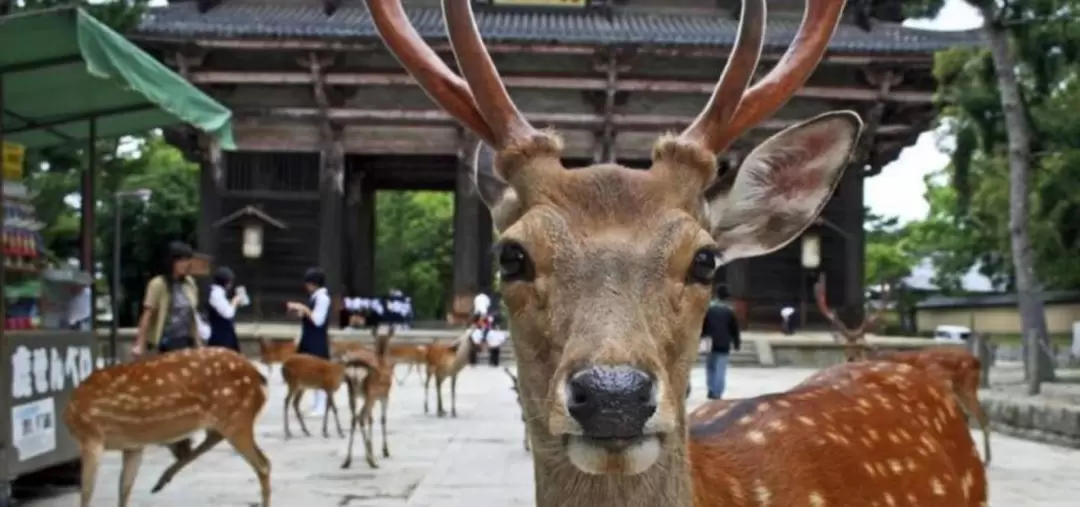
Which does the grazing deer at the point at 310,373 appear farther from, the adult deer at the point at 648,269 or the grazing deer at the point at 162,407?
the adult deer at the point at 648,269

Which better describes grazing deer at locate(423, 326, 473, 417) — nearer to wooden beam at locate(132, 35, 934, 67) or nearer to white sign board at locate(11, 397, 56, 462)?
white sign board at locate(11, 397, 56, 462)

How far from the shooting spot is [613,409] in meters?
1.78

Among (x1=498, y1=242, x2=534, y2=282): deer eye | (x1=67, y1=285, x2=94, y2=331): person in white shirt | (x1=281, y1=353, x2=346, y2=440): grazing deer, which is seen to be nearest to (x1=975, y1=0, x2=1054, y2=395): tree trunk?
(x1=281, y1=353, x2=346, y2=440): grazing deer

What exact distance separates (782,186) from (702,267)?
41cm

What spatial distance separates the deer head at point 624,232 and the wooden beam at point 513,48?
18.5 m

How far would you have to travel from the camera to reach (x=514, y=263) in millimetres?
2164

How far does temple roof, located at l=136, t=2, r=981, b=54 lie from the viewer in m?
21.2

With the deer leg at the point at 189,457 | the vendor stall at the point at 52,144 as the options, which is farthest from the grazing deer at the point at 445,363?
the deer leg at the point at 189,457

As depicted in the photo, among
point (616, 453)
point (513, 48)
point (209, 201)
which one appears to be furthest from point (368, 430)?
point (209, 201)

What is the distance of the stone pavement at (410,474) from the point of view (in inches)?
258

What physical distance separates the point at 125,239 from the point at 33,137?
23.4 meters

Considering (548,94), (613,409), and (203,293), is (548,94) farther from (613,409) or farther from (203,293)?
(613,409)

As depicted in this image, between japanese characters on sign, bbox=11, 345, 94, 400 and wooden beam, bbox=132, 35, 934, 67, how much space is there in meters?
14.6

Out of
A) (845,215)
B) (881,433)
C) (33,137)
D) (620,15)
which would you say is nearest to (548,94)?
(620,15)
